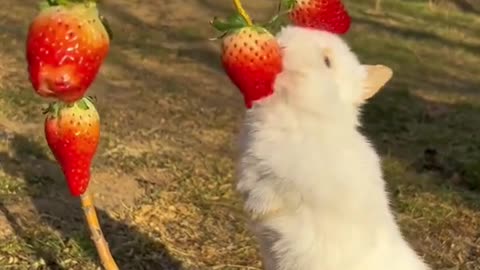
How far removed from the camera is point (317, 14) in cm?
151

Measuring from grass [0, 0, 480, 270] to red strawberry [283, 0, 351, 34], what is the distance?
4.26 ft

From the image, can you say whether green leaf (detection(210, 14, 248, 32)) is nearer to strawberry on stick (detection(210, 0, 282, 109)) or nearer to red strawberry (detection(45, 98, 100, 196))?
strawberry on stick (detection(210, 0, 282, 109))

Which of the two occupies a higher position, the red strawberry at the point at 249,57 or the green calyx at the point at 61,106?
the red strawberry at the point at 249,57

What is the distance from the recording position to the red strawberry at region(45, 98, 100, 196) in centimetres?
146

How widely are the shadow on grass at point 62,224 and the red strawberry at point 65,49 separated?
1.44 meters

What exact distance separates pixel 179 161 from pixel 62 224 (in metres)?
Result: 0.78

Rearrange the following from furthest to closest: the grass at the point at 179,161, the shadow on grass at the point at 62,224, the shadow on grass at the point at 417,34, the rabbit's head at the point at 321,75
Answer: the shadow on grass at the point at 417,34, the grass at the point at 179,161, the shadow on grass at the point at 62,224, the rabbit's head at the point at 321,75

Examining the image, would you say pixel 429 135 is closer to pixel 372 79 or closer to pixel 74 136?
pixel 372 79

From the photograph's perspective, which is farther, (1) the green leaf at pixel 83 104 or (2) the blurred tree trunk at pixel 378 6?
(2) the blurred tree trunk at pixel 378 6

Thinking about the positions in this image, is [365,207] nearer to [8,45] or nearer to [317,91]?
[317,91]

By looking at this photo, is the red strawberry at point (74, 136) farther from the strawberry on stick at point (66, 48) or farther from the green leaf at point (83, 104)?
the strawberry on stick at point (66, 48)

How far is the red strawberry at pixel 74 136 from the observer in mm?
1460

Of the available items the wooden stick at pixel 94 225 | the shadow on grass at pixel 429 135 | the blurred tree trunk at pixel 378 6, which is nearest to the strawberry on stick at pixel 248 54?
the wooden stick at pixel 94 225

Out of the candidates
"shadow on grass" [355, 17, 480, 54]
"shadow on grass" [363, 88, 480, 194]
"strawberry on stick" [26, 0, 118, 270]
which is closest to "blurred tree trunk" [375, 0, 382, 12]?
"shadow on grass" [355, 17, 480, 54]
